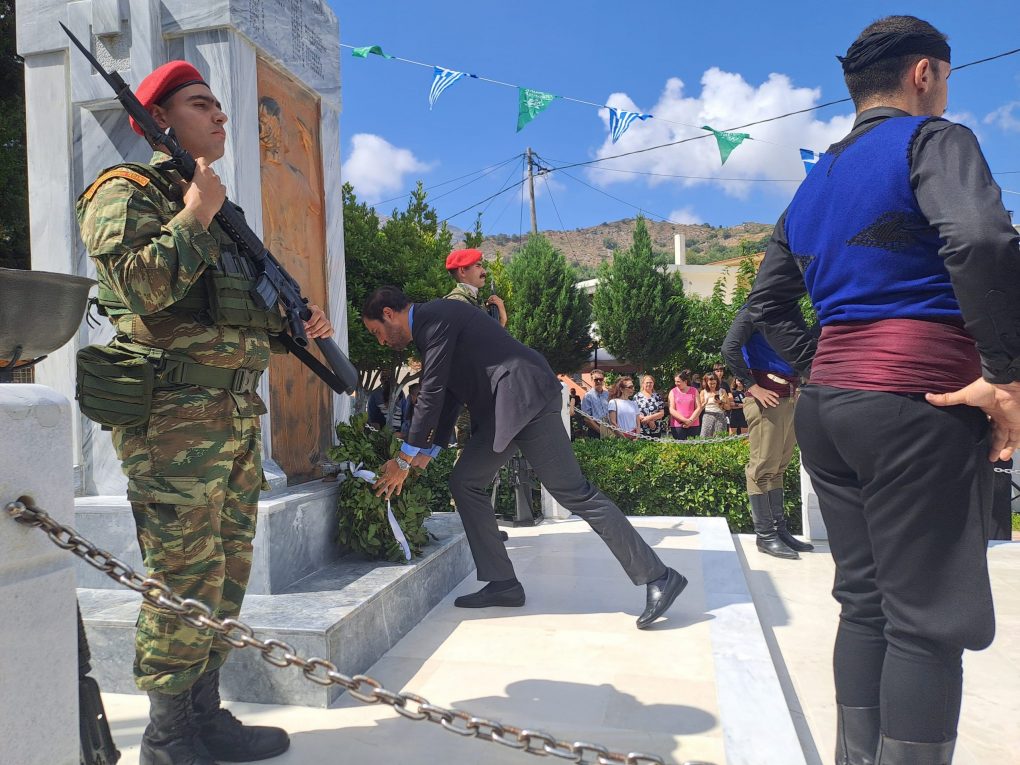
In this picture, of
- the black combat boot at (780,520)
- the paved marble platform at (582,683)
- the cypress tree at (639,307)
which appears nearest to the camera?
the paved marble platform at (582,683)

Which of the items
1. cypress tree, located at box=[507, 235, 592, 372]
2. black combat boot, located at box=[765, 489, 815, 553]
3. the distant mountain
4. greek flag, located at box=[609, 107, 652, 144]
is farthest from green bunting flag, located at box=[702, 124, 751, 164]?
the distant mountain

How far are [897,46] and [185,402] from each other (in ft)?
7.48

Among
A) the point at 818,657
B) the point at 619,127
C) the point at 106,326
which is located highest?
the point at 619,127

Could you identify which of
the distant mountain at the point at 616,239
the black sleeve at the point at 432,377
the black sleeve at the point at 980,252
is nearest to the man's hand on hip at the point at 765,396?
the black sleeve at the point at 432,377

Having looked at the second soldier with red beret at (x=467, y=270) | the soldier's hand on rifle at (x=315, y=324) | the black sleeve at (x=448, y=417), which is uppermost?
the second soldier with red beret at (x=467, y=270)

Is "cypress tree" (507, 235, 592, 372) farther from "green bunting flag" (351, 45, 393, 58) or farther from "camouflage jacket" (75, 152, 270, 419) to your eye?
"camouflage jacket" (75, 152, 270, 419)

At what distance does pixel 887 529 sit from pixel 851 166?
37.4 inches

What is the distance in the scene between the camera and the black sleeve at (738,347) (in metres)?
4.68

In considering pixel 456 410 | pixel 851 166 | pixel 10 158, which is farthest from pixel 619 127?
pixel 10 158

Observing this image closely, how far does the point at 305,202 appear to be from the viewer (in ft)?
14.3

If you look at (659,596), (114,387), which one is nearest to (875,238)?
(114,387)

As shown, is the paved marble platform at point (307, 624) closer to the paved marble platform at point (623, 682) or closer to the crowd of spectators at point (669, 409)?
the paved marble platform at point (623, 682)

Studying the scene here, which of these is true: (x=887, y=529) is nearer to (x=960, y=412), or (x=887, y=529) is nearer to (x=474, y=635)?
(x=960, y=412)

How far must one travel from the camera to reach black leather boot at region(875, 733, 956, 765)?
171cm
